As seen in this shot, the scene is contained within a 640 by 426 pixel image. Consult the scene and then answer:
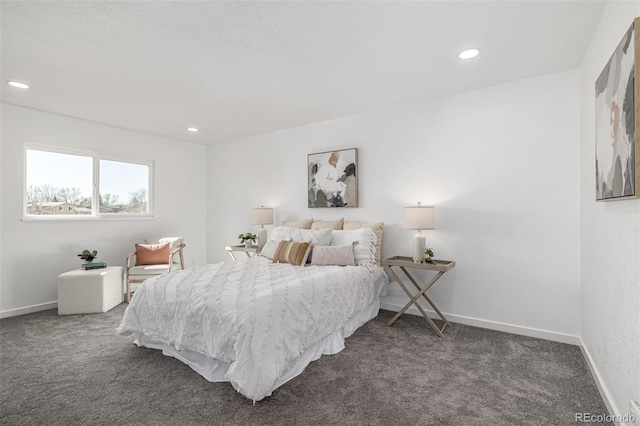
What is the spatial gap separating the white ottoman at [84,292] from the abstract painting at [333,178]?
2948 millimetres

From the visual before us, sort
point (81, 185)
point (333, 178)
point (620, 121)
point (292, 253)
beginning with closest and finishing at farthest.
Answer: point (620, 121) → point (292, 253) → point (333, 178) → point (81, 185)

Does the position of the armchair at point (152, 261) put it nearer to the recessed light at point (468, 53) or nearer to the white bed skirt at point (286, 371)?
the white bed skirt at point (286, 371)

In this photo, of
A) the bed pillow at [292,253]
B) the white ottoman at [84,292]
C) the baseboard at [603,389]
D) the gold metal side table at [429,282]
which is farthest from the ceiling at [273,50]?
the baseboard at [603,389]

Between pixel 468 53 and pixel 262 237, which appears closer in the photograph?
pixel 468 53

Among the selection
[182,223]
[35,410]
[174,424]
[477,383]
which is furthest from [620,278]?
[182,223]

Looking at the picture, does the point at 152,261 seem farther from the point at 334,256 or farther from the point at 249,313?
the point at 249,313

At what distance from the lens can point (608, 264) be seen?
1952mm

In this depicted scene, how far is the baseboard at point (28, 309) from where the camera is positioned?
3.75 metres

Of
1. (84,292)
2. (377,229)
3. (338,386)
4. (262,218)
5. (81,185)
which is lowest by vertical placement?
(338,386)

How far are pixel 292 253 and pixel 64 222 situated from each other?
3.36m

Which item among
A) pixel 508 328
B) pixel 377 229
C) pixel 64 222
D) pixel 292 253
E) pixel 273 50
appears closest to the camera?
pixel 273 50

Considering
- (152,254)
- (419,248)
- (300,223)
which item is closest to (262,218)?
(300,223)

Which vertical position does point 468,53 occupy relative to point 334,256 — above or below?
above

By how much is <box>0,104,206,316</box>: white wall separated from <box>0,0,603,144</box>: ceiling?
1.34ft
